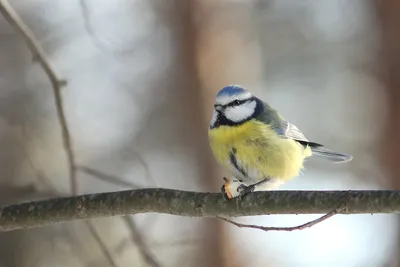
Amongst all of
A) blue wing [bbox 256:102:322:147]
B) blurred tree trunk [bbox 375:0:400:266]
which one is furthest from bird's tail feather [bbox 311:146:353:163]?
blurred tree trunk [bbox 375:0:400:266]

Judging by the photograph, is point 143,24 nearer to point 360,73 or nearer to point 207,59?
point 207,59

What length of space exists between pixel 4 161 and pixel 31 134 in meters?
0.23

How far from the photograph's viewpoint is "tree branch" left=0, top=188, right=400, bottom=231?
898 millimetres

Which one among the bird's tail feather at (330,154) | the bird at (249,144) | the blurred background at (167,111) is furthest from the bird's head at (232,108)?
the blurred background at (167,111)

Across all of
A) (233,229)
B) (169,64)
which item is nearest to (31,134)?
(169,64)

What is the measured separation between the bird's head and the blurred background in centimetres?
109

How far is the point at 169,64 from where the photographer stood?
118 inches

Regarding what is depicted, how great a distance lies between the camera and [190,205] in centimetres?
99

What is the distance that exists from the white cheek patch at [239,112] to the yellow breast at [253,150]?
0.02 meters

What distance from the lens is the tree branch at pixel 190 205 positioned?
898 mm

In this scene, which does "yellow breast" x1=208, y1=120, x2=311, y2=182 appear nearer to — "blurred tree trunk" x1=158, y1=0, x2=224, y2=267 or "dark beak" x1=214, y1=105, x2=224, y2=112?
"dark beak" x1=214, y1=105, x2=224, y2=112

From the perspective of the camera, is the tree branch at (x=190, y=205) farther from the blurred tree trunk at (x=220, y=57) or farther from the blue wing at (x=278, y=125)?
the blurred tree trunk at (x=220, y=57)

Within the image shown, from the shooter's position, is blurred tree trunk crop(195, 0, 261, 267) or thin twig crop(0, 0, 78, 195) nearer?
thin twig crop(0, 0, 78, 195)

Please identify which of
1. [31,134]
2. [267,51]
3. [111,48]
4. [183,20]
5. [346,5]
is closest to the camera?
[111,48]
